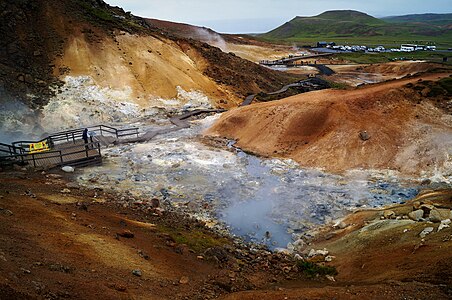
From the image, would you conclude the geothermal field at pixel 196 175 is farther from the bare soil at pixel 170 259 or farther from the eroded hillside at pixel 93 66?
the eroded hillside at pixel 93 66

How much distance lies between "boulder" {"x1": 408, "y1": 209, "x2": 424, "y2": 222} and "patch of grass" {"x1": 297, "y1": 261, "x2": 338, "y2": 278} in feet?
12.7

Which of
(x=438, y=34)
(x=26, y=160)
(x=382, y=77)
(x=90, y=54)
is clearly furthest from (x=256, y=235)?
(x=438, y=34)

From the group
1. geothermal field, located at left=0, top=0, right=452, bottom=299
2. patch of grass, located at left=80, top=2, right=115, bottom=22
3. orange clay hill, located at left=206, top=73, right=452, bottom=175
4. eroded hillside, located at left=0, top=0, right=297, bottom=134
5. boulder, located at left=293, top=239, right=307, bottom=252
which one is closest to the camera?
geothermal field, located at left=0, top=0, right=452, bottom=299

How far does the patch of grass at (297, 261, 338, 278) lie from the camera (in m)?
12.5

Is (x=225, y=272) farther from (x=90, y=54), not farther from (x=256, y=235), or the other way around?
(x=90, y=54)

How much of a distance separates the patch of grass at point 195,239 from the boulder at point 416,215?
23.4 feet

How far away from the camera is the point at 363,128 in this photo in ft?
78.8

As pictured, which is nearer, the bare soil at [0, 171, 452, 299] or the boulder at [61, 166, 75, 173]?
the bare soil at [0, 171, 452, 299]

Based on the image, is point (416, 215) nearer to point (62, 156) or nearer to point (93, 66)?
point (62, 156)

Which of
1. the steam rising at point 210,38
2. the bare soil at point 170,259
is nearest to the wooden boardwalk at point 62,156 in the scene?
the bare soil at point 170,259

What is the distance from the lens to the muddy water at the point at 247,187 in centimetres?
1716

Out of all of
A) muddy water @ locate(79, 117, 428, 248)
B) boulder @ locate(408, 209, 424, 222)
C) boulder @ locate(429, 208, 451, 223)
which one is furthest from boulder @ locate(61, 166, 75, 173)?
boulder @ locate(429, 208, 451, 223)

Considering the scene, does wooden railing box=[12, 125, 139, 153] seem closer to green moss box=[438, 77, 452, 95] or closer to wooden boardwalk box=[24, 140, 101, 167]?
wooden boardwalk box=[24, 140, 101, 167]

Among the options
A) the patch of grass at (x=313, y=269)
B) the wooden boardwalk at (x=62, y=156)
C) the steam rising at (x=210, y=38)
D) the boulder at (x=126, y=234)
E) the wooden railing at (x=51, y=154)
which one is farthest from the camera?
the steam rising at (x=210, y=38)
